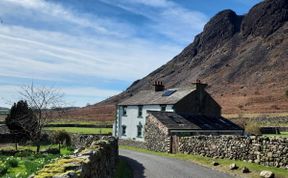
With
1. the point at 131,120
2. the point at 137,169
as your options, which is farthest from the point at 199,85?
the point at 137,169

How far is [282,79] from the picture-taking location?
163750mm

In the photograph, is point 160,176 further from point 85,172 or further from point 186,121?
point 186,121

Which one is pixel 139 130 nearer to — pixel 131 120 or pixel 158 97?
pixel 131 120

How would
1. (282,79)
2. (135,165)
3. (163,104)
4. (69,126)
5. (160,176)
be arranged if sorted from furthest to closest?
(282,79), (69,126), (163,104), (135,165), (160,176)

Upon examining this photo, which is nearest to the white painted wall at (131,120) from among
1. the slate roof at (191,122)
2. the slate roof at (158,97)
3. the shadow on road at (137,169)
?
the slate roof at (158,97)

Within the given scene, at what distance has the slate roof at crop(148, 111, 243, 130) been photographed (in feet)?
154

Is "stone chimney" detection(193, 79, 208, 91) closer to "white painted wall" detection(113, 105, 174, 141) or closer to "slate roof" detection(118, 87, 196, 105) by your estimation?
"slate roof" detection(118, 87, 196, 105)

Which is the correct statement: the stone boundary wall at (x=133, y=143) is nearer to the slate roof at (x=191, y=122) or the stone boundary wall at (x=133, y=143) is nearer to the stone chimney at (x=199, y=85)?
the slate roof at (x=191, y=122)

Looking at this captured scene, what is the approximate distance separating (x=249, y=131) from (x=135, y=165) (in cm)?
3383

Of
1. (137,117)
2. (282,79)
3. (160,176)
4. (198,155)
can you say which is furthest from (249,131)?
(282,79)

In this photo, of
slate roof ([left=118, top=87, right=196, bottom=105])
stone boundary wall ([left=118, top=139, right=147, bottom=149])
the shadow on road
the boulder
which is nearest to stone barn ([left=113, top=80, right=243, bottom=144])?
slate roof ([left=118, top=87, right=196, bottom=105])

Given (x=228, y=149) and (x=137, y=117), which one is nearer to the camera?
(x=228, y=149)

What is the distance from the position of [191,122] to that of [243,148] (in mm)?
18568

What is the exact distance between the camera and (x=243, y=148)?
103ft
